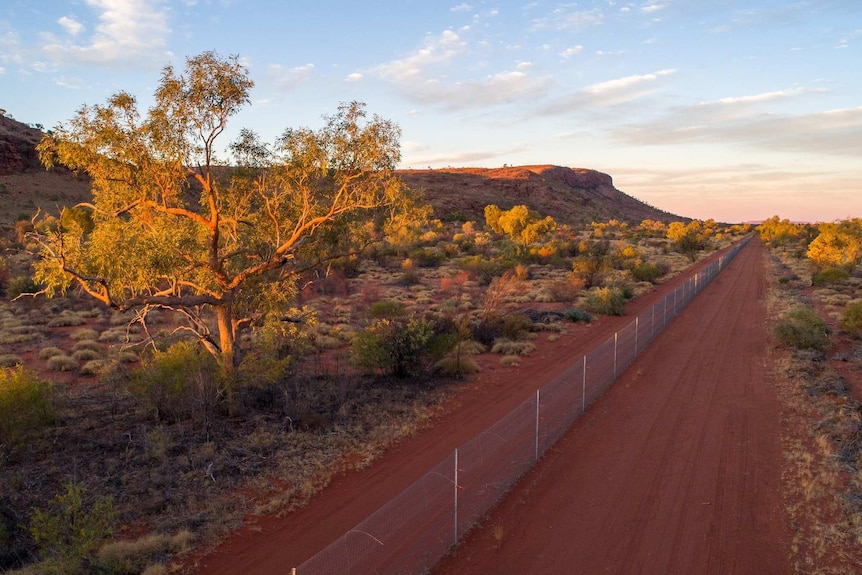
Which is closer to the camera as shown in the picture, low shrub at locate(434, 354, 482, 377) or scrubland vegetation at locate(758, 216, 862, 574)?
scrubland vegetation at locate(758, 216, 862, 574)

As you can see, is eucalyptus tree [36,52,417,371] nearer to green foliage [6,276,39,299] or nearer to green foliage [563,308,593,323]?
green foliage [563,308,593,323]

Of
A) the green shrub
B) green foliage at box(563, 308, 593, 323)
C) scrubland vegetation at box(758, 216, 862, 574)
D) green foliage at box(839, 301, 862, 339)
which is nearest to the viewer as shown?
scrubland vegetation at box(758, 216, 862, 574)

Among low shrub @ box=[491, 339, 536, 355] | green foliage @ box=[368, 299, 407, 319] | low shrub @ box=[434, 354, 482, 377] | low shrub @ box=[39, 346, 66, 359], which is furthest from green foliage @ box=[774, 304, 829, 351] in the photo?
low shrub @ box=[39, 346, 66, 359]

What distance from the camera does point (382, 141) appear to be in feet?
40.6

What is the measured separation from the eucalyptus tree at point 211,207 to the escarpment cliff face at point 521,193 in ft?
270

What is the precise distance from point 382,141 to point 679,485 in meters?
9.35

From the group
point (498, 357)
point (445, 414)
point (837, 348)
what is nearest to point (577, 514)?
point (445, 414)

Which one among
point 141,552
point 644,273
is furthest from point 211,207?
point 644,273

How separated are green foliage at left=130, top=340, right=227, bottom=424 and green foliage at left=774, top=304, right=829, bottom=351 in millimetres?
19363

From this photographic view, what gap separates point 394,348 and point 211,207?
693cm

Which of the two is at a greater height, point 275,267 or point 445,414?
point 275,267

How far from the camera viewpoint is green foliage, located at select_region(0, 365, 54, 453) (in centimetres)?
1008

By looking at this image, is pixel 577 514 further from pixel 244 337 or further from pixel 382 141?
pixel 244 337

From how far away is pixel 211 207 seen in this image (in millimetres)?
10992
